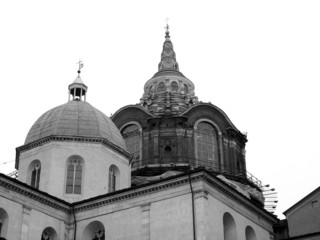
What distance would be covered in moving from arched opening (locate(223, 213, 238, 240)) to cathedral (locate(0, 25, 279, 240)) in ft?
0.17

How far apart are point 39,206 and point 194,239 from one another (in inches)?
350

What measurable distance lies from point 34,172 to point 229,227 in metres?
13.0

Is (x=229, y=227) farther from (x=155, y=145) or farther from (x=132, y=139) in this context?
(x=132, y=139)

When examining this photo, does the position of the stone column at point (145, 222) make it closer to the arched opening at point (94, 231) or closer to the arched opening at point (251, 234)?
the arched opening at point (94, 231)

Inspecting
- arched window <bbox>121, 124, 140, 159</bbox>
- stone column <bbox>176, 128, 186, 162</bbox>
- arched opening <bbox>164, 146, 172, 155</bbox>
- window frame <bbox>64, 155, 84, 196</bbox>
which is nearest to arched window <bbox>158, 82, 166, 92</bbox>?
arched window <bbox>121, 124, 140, 159</bbox>

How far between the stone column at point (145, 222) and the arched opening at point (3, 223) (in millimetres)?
6827

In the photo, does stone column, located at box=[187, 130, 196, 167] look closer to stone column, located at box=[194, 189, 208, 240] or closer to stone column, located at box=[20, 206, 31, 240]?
stone column, located at box=[194, 189, 208, 240]

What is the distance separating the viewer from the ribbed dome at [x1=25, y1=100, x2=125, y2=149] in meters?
39.2

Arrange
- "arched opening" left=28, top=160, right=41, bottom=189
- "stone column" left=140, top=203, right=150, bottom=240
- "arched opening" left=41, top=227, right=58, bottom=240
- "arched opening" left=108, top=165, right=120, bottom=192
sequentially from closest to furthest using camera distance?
"stone column" left=140, top=203, right=150, bottom=240 < "arched opening" left=41, top=227, right=58, bottom=240 < "arched opening" left=28, top=160, right=41, bottom=189 < "arched opening" left=108, top=165, right=120, bottom=192

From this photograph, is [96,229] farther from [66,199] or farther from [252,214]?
[252,214]

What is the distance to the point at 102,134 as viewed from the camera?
39.4 metres

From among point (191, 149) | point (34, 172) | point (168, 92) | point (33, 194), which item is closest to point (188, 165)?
point (191, 149)

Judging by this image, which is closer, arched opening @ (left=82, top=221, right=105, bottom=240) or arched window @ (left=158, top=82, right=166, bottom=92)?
arched opening @ (left=82, top=221, right=105, bottom=240)

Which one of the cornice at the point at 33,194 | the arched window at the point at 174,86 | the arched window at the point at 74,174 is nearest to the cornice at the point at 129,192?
the cornice at the point at 33,194
